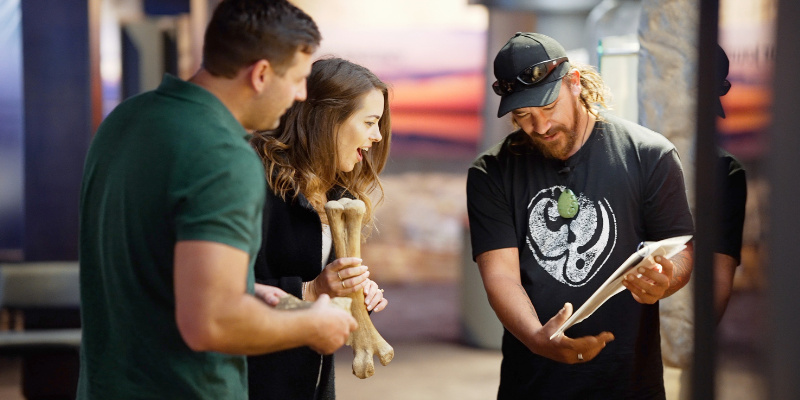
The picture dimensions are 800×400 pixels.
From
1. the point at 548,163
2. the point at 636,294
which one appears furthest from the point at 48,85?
the point at 636,294

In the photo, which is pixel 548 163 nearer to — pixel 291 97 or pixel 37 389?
pixel 291 97

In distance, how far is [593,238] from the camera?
191 cm

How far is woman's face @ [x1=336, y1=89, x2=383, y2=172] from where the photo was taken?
6.28ft

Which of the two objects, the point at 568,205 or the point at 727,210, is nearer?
the point at 727,210

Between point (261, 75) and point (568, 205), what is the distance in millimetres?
974

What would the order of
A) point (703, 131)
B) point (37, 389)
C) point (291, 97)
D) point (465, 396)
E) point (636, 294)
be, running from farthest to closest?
point (465, 396)
point (37, 389)
point (636, 294)
point (291, 97)
point (703, 131)

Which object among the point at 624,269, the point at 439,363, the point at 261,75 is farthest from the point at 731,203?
the point at 439,363

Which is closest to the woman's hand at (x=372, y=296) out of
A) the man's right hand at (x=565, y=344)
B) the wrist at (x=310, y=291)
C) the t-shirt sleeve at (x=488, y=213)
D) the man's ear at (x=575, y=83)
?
the wrist at (x=310, y=291)

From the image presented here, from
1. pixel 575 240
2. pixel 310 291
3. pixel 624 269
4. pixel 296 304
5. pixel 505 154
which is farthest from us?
pixel 505 154

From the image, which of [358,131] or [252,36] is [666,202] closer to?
[358,131]

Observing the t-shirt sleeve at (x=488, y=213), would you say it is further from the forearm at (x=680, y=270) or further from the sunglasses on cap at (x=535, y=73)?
the forearm at (x=680, y=270)

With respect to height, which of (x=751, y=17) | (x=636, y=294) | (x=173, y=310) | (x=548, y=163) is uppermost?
(x=751, y=17)

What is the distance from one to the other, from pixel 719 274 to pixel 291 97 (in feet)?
2.78

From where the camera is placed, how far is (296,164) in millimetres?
1895
